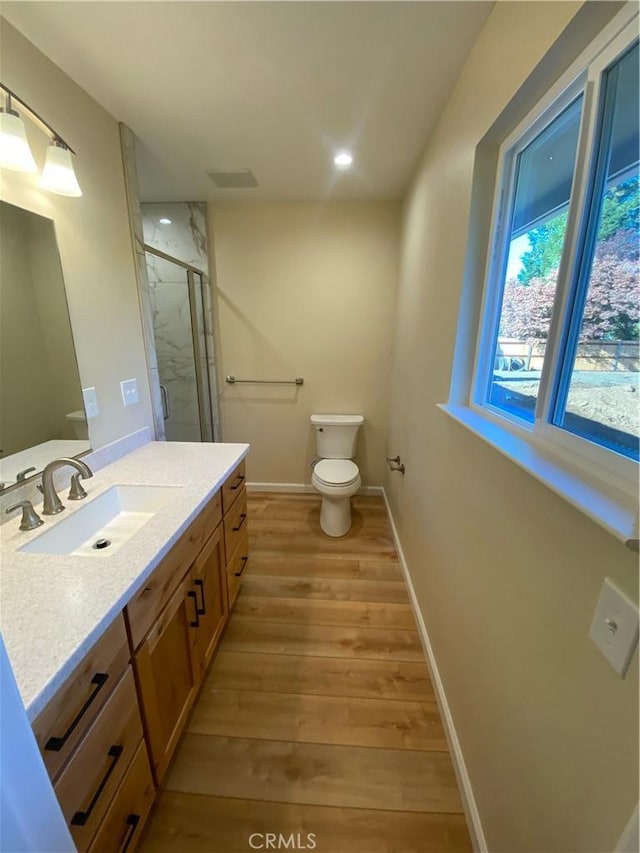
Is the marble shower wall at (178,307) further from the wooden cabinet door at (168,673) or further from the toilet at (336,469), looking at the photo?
the wooden cabinet door at (168,673)

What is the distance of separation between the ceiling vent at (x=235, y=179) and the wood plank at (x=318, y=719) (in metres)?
2.80

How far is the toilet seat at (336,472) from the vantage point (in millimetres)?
2373

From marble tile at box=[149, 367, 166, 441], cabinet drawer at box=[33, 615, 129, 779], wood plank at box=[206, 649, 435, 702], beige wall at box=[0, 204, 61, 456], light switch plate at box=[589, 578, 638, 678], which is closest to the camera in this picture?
light switch plate at box=[589, 578, 638, 678]

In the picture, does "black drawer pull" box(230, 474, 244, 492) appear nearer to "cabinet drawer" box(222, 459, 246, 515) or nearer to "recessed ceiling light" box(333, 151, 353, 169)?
"cabinet drawer" box(222, 459, 246, 515)

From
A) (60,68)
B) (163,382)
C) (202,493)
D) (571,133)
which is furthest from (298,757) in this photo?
(60,68)

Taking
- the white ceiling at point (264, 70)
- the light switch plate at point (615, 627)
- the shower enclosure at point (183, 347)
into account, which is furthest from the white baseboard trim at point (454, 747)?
the white ceiling at point (264, 70)

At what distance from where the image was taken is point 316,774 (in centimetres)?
118

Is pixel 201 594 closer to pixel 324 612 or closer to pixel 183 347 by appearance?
pixel 324 612

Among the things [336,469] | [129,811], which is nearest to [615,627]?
[129,811]

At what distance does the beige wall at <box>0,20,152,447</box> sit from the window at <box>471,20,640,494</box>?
164 centimetres

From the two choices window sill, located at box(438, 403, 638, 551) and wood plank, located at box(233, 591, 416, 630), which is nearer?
window sill, located at box(438, 403, 638, 551)

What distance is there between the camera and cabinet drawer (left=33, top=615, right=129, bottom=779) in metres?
0.63

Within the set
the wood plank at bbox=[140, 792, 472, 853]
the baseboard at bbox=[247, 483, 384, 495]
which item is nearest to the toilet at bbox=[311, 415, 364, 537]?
the baseboard at bbox=[247, 483, 384, 495]

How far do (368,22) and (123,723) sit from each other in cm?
218
